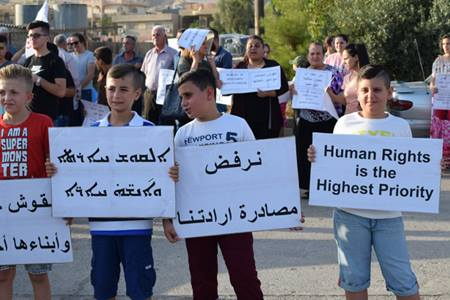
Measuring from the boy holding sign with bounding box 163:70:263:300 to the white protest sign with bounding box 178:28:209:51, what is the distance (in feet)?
12.9

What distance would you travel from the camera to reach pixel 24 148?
16.5 feet

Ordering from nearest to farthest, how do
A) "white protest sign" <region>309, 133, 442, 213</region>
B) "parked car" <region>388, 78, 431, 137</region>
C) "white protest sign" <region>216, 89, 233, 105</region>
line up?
"white protest sign" <region>309, 133, 442, 213</region> → "white protest sign" <region>216, 89, 233, 105</region> → "parked car" <region>388, 78, 431, 137</region>

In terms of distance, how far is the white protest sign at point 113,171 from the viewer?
15.8 ft

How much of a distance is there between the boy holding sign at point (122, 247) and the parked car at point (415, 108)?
754 centimetres

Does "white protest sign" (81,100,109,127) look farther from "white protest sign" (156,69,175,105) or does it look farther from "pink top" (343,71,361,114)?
"pink top" (343,71,361,114)

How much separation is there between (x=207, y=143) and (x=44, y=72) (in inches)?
132

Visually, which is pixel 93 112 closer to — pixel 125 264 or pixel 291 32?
pixel 125 264

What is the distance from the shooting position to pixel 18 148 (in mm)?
5012

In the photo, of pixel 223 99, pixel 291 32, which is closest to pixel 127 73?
pixel 223 99

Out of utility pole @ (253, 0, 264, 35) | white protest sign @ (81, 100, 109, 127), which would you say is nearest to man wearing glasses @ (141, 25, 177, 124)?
white protest sign @ (81, 100, 109, 127)

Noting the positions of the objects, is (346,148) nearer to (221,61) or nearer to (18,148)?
(18,148)

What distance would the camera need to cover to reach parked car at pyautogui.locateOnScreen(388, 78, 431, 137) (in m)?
11.9

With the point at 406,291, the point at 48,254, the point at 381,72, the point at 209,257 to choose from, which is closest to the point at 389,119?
the point at 381,72

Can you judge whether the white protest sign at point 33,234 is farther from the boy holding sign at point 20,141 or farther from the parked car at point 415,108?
the parked car at point 415,108
